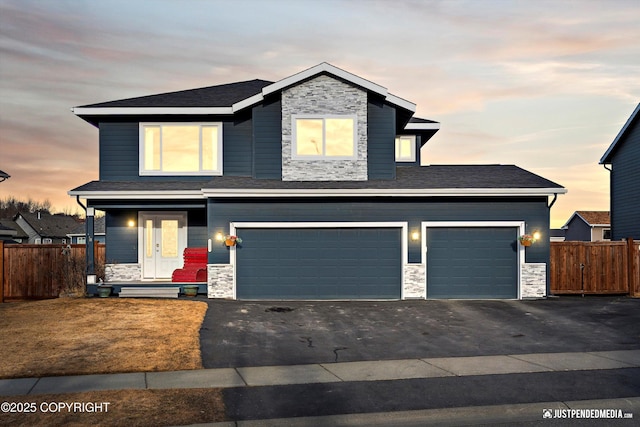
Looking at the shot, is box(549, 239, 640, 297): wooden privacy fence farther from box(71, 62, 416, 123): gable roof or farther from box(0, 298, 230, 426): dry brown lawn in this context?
box(0, 298, 230, 426): dry brown lawn

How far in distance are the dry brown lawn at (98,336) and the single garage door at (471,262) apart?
7.76 metres

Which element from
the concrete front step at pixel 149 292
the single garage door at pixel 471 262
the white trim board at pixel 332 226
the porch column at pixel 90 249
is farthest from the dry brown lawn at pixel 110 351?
the single garage door at pixel 471 262

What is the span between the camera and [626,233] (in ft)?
86.5

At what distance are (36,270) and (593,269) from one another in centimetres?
2000

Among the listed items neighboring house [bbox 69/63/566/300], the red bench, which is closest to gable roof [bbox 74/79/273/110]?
neighboring house [bbox 69/63/566/300]

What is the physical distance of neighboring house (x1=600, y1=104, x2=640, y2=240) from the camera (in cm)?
2502

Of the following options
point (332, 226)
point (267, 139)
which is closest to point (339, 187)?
point (332, 226)

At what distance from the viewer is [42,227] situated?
67250 mm

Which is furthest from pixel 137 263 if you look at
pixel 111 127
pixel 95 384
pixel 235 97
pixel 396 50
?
pixel 396 50

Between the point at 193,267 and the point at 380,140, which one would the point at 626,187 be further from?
the point at 193,267

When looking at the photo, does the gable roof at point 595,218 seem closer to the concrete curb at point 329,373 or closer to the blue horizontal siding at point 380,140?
the blue horizontal siding at point 380,140

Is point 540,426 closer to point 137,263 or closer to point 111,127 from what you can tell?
point 137,263

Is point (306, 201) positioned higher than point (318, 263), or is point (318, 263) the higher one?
point (306, 201)

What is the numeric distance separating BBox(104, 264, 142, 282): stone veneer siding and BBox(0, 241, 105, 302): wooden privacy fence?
1.45m
